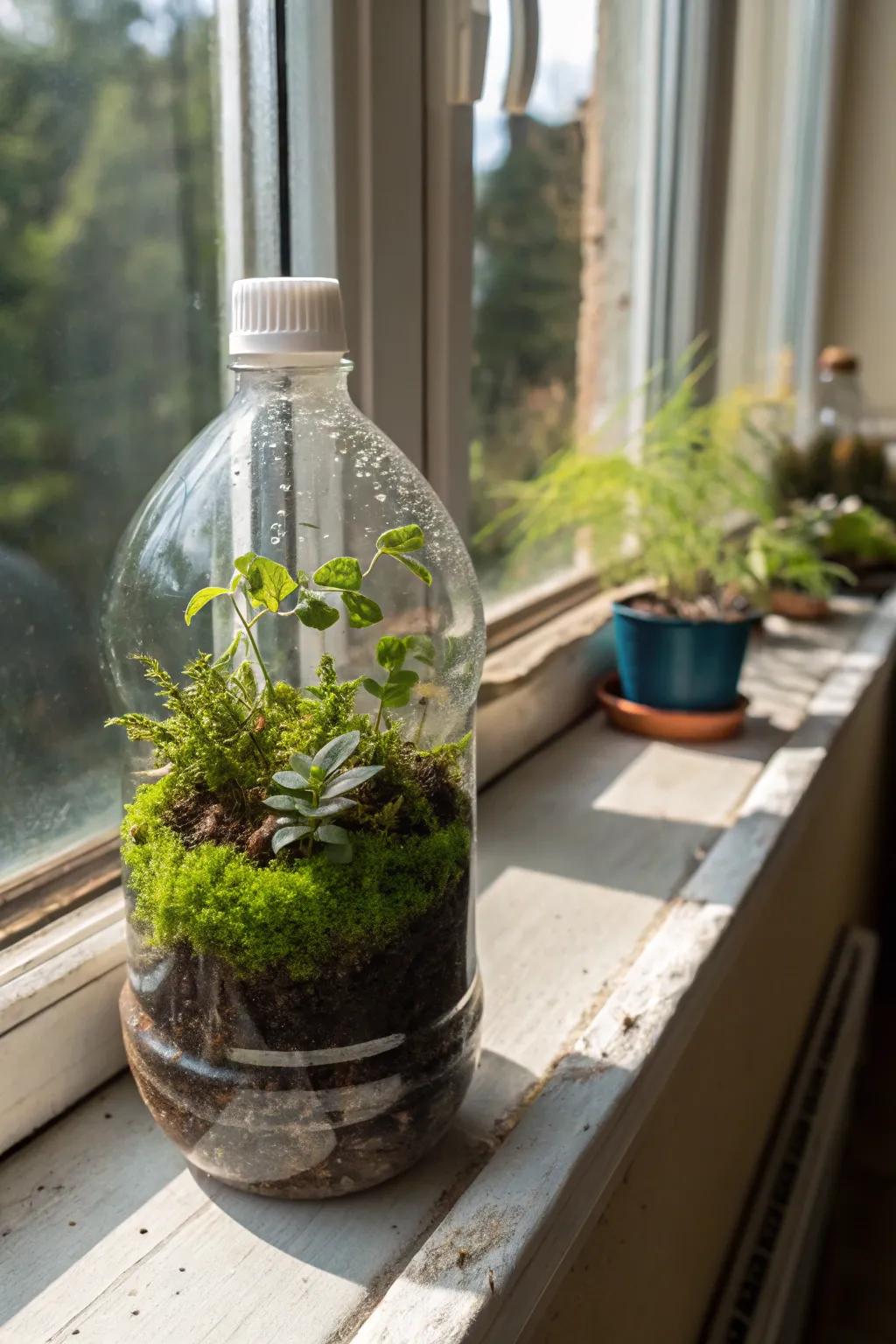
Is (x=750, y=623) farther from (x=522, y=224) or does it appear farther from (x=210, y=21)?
(x=210, y=21)

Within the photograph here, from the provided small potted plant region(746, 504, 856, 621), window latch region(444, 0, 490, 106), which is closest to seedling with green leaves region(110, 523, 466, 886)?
window latch region(444, 0, 490, 106)

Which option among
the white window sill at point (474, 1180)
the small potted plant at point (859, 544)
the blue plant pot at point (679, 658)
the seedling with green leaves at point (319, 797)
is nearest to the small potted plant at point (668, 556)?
the blue plant pot at point (679, 658)

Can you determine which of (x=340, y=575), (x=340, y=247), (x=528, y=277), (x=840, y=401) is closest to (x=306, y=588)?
(x=340, y=575)

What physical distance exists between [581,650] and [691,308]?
0.65 m

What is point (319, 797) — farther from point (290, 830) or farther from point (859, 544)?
point (859, 544)

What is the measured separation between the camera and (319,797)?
52 cm

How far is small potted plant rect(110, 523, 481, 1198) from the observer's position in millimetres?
511

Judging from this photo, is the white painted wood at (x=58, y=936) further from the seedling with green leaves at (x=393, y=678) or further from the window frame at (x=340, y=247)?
the seedling with green leaves at (x=393, y=678)

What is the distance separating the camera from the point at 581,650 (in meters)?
1.37

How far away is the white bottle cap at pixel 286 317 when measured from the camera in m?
0.54

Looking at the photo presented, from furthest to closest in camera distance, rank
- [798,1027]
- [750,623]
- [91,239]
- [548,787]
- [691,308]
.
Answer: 1. [691,308]
2. [798,1027]
3. [750,623]
4. [548,787]
5. [91,239]

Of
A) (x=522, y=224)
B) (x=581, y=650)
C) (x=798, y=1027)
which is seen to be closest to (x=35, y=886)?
(x=581, y=650)

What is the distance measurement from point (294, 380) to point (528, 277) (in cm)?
82

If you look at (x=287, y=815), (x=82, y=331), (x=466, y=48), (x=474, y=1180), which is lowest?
(x=474, y=1180)
